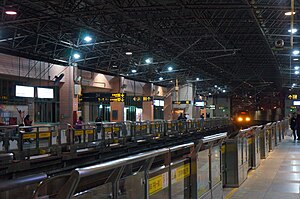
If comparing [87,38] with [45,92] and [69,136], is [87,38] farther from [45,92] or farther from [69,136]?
[69,136]

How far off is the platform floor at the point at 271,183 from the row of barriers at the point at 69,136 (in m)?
8.02

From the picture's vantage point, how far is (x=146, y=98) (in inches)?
1694

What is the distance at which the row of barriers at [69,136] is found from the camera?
49.9ft

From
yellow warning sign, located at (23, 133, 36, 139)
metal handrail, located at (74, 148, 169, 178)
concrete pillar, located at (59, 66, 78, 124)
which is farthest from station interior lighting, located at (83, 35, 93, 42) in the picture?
metal handrail, located at (74, 148, 169, 178)

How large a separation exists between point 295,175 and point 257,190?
256cm

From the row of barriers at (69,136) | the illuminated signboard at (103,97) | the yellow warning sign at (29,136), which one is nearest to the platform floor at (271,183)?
the row of barriers at (69,136)

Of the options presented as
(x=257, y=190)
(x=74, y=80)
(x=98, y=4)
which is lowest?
(x=257, y=190)

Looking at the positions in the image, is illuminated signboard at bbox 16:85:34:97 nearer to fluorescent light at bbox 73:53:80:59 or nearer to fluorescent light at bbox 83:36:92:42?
fluorescent light at bbox 83:36:92:42

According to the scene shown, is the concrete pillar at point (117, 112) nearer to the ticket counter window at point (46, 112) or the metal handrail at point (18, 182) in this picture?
the ticket counter window at point (46, 112)

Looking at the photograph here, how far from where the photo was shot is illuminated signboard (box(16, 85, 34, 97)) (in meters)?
27.4

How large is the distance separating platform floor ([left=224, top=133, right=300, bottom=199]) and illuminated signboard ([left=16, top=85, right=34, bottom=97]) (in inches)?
709

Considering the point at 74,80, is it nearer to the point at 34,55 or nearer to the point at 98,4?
the point at 34,55

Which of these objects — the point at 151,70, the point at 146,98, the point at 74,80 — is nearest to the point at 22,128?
the point at 74,80

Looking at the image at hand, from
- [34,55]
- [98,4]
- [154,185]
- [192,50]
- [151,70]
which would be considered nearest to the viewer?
[154,185]
